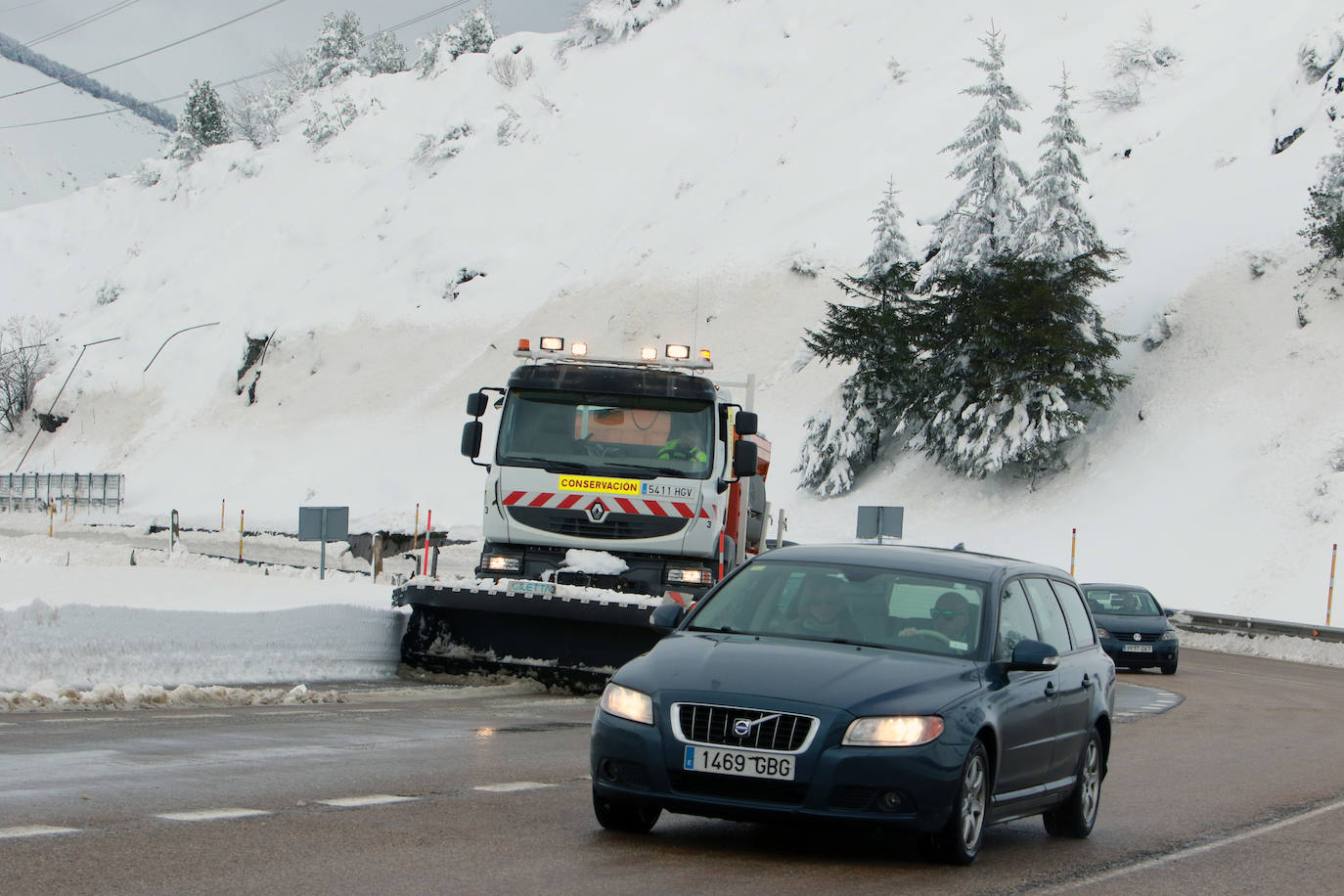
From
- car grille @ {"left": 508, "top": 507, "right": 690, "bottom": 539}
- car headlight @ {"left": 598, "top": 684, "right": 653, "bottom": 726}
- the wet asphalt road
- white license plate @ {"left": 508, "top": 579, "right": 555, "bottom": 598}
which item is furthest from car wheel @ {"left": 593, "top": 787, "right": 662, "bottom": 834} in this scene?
car grille @ {"left": 508, "top": 507, "right": 690, "bottom": 539}

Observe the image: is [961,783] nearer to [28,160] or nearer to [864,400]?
[864,400]

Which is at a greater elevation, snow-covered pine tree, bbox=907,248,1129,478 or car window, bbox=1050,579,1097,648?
snow-covered pine tree, bbox=907,248,1129,478

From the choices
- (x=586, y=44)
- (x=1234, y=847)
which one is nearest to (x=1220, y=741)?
(x=1234, y=847)

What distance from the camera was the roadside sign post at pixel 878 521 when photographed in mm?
34375

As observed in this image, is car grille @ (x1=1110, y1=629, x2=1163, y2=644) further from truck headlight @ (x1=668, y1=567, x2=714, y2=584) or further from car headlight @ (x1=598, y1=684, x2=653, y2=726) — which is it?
car headlight @ (x1=598, y1=684, x2=653, y2=726)

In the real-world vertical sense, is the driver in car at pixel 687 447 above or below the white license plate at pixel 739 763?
above

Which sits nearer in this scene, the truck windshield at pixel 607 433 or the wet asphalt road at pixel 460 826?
the wet asphalt road at pixel 460 826

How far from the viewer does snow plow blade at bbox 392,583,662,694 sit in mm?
14812

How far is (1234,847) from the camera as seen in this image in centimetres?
873

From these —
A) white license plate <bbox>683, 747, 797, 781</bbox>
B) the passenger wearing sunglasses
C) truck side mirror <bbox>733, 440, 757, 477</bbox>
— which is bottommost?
white license plate <bbox>683, 747, 797, 781</bbox>

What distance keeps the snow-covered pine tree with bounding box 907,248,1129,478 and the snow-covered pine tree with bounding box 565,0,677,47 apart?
55733mm

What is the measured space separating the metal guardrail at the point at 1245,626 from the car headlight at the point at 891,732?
2527 centimetres

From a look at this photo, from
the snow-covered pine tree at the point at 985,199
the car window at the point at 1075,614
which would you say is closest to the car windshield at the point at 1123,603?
the car window at the point at 1075,614

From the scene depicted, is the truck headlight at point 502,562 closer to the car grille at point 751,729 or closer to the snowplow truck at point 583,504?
the snowplow truck at point 583,504
